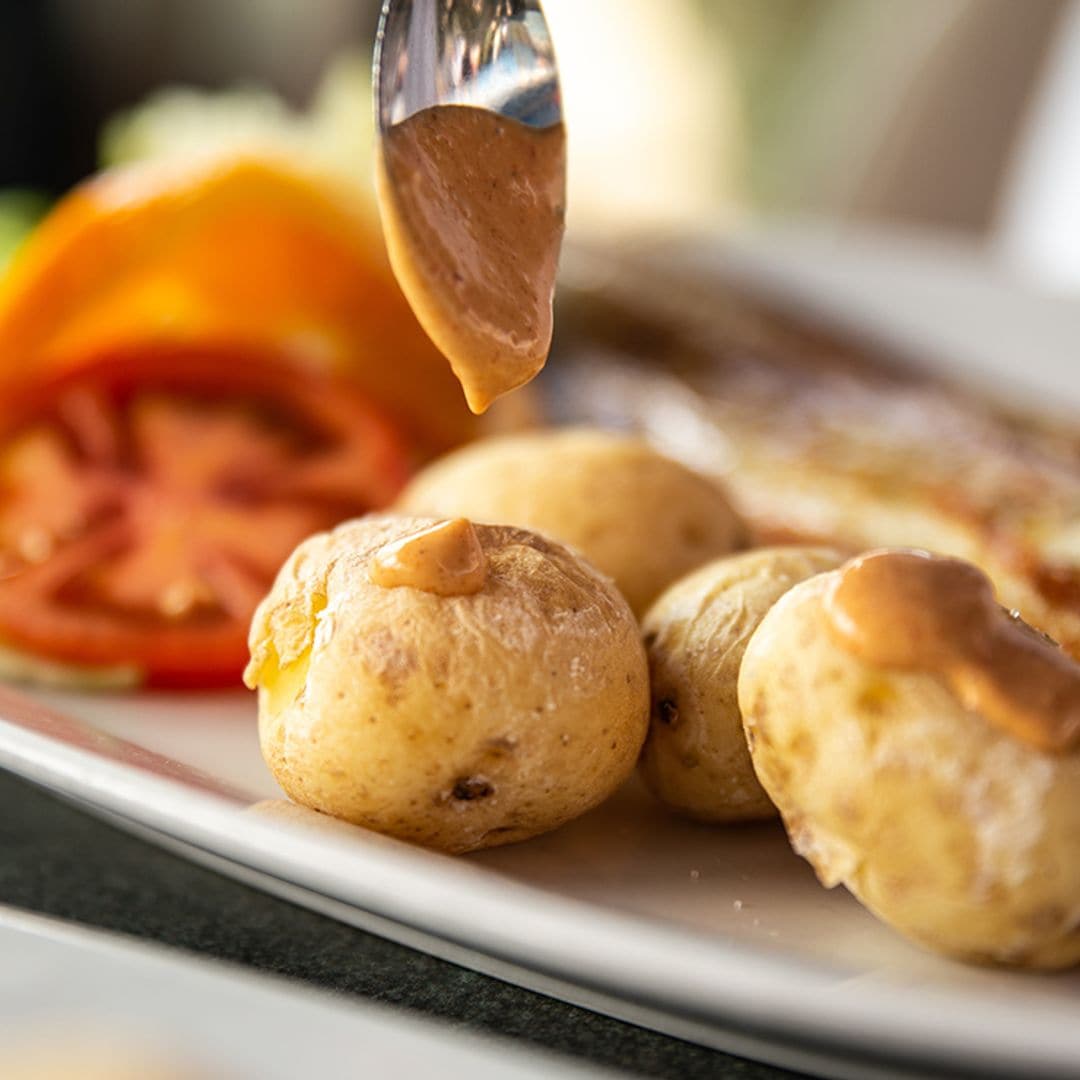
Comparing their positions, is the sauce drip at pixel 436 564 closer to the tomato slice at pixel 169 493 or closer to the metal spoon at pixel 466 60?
the metal spoon at pixel 466 60

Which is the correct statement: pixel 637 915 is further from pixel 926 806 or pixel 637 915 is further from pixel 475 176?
pixel 475 176

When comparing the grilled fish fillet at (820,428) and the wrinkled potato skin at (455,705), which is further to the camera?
the grilled fish fillet at (820,428)

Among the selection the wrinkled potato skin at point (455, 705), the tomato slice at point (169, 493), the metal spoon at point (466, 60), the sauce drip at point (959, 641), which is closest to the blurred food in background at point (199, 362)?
the tomato slice at point (169, 493)

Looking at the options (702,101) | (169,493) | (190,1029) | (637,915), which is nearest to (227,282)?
(169,493)

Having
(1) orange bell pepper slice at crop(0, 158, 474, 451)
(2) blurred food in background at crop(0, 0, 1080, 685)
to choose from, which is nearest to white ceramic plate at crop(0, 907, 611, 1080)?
(2) blurred food in background at crop(0, 0, 1080, 685)

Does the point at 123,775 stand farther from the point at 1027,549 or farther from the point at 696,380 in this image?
the point at 696,380

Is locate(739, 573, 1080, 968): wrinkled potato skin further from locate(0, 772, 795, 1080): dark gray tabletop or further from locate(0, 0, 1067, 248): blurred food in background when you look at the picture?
locate(0, 0, 1067, 248): blurred food in background

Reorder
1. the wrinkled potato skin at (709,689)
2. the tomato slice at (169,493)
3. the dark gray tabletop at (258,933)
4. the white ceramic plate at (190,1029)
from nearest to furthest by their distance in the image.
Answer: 1. the white ceramic plate at (190,1029)
2. the dark gray tabletop at (258,933)
3. the wrinkled potato skin at (709,689)
4. the tomato slice at (169,493)
